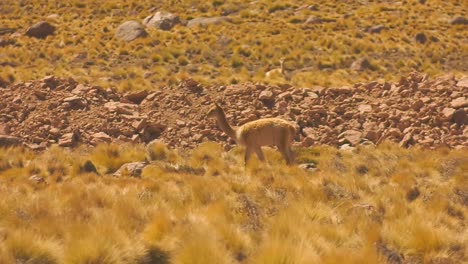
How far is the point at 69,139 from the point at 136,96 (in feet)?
11.5

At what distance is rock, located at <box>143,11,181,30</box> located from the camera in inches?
1151

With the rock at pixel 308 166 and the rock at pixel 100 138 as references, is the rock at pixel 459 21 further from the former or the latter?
the rock at pixel 100 138

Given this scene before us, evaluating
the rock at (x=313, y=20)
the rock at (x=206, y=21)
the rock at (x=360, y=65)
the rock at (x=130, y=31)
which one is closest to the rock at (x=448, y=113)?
the rock at (x=360, y=65)

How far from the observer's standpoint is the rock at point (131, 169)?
449 inches

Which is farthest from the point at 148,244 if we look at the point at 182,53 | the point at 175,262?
the point at 182,53

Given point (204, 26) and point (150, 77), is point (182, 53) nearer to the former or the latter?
point (150, 77)

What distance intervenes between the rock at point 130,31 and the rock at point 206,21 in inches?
130

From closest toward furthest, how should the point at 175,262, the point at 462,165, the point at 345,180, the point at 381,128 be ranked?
1. the point at 175,262
2. the point at 345,180
3. the point at 462,165
4. the point at 381,128

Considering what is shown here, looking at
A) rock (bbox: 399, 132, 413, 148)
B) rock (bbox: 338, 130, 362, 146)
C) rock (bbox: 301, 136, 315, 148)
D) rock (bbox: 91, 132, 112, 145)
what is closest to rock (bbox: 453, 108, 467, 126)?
rock (bbox: 399, 132, 413, 148)

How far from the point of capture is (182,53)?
77.7 feet

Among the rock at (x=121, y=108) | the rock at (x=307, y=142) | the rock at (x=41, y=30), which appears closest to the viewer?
the rock at (x=307, y=142)

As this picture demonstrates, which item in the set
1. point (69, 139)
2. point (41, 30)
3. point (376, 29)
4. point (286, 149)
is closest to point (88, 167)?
point (69, 139)

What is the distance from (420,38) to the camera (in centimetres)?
2758

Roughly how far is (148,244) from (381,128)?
1044 centimetres
